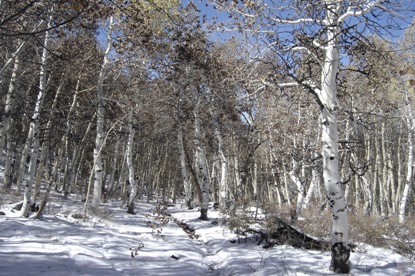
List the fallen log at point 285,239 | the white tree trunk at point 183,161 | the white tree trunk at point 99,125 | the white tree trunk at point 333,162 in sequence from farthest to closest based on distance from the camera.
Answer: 1. the white tree trunk at point 183,161
2. the white tree trunk at point 99,125
3. the fallen log at point 285,239
4. the white tree trunk at point 333,162

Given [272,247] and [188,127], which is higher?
[188,127]

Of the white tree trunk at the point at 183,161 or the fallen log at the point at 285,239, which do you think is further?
the white tree trunk at the point at 183,161

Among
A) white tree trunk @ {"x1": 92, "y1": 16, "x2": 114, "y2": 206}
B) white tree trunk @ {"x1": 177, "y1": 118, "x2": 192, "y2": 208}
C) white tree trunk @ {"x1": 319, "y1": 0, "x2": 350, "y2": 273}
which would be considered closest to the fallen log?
white tree trunk @ {"x1": 319, "y1": 0, "x2": 350, "y2": 273}

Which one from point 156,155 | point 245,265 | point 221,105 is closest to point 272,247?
point 245,265

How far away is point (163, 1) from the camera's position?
12781 mm

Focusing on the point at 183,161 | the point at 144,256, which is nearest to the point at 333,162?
the point at 144,256

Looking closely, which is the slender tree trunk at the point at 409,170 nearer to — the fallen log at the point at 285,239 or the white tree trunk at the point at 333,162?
the fallen log at the point at 285,239

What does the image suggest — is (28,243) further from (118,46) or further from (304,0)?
(118,46)

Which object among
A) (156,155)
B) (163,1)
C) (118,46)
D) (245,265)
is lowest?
(245,265)

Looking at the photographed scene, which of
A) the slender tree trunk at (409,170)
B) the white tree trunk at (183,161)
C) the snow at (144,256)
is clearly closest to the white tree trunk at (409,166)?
the slender tree trunk at (409,170)

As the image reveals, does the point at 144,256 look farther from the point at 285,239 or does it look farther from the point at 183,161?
the point at 183,161

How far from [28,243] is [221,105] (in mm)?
10332

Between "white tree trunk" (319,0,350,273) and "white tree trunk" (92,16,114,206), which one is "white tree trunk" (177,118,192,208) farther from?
"white tree trunk" (319,0,350,273)

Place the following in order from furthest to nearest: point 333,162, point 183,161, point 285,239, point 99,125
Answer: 1. point 183,161
2. point 99,125
3. point 285,239
4. point 333,162
